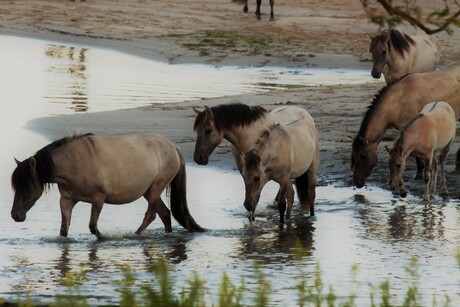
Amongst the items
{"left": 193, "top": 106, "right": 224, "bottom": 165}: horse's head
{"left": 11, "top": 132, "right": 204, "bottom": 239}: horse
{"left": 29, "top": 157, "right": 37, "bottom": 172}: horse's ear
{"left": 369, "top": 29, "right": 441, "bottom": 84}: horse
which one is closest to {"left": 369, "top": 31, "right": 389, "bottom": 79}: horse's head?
{"left": 369, "top": 29, "right": 441, "bottom": 84}: horse

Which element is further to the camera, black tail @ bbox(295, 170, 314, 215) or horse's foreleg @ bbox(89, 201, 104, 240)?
black tail @ bbox(295, 170, 314, 215)

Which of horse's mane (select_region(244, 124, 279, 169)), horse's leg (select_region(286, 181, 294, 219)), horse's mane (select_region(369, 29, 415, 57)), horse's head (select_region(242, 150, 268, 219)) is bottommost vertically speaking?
horse's leg (select_region(286, 181, 294, 219))

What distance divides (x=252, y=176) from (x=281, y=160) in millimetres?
557

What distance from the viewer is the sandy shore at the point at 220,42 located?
18.4m

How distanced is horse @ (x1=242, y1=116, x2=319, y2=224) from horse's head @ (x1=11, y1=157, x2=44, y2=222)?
1.96 m

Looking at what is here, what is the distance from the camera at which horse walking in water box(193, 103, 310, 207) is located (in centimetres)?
1230

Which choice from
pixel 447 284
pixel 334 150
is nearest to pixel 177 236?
pixel 447 284

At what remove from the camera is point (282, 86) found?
24.7m

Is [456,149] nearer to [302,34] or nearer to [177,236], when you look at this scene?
[177,236]

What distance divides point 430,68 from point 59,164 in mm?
9152

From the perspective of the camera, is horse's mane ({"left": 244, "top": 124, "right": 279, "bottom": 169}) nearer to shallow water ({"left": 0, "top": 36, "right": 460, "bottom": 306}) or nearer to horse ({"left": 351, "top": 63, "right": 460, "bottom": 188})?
shallow water ({"left": 0, "top": 36, "right": 460, "bottom": 306})

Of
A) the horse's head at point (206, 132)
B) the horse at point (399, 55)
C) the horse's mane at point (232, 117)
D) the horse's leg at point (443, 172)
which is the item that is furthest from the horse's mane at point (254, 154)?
the horse at point (399, 55)

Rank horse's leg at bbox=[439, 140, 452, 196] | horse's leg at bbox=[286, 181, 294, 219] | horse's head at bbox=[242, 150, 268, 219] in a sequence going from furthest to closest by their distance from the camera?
1. horse's leg at bbox=[439, 140, 452, 196]
2. horse's leg at bbox=[286, 181, 294, 219]
3. horse's head at bbox=[242, 150, 268, 219]

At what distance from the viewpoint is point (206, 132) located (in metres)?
12.4
